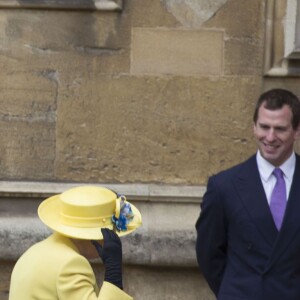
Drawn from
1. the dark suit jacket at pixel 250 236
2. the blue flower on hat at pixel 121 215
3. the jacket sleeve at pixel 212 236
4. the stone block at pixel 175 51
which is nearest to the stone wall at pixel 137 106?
the stone block at pixel 175 51

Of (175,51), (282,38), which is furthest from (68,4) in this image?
(282,38)

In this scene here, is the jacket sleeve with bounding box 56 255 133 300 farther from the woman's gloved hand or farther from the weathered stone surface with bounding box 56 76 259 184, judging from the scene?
the weathered stone surface with bounding box 56 76 259 184

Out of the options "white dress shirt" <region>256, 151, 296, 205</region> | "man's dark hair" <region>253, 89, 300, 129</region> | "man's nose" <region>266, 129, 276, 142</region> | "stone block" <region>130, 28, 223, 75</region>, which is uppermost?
"stone block" <region>130, 28, 223, 75</region>

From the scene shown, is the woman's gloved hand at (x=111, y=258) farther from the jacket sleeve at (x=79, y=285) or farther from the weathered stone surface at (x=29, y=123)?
the weathered stone surface at (x=29, y=123)

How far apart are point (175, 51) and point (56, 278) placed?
312 centimetres

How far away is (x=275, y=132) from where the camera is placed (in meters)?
5.11

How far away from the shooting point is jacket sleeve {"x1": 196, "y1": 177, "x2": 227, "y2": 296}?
17.2 ft

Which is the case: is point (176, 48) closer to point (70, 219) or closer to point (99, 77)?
point (99, 77)

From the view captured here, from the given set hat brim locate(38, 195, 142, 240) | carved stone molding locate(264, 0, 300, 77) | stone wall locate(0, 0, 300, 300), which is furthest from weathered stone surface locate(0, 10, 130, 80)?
hat brim locate(38, 195, 142, 240)

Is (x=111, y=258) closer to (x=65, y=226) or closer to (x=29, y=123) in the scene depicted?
(x=65, y=226)

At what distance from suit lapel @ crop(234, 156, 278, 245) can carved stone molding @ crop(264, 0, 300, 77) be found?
1893 mm

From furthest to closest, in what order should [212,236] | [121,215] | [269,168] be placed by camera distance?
[212,236] → [269,168] → [121,215]

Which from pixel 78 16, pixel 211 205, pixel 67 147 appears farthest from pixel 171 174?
pixel 211 205

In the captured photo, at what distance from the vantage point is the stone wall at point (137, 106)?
23.3 feet
